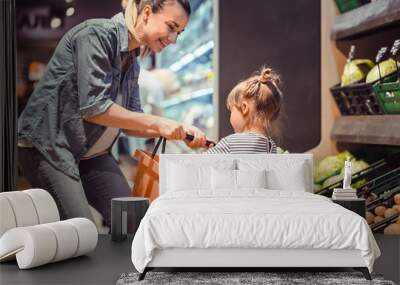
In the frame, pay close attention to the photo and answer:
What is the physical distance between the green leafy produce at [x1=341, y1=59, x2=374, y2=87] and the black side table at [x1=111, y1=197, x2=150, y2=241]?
207cm

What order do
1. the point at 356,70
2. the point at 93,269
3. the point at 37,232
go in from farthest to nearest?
the point at 356,70, the point at 93,269, the point at 37,232

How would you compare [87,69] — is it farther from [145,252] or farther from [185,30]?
[145,252]

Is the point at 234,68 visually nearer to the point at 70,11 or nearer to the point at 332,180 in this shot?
the point at 332,180

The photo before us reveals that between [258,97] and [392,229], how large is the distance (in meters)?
1.67

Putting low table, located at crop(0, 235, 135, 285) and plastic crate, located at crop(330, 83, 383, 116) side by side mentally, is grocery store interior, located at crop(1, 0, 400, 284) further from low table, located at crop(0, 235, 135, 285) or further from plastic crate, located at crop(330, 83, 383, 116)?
low table, located at crop(0, 235, 135, 285)

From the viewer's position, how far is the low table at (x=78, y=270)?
14.9ft

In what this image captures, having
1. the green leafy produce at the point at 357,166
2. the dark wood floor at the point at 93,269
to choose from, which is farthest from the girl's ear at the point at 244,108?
the dark wood floor at the point at 93,269

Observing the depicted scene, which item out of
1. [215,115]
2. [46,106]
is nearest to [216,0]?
[215,115]

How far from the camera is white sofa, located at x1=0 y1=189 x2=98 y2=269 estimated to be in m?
4.81

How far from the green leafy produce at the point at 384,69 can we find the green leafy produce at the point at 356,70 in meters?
0.22

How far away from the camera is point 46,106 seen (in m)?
6.61

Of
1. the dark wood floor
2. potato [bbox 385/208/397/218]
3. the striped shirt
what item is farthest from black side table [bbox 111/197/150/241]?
potato [bbox 385/208/397/218]

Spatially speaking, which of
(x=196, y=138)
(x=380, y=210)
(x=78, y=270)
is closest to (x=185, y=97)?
(x=196, y=138)

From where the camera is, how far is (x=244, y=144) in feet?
21.2
